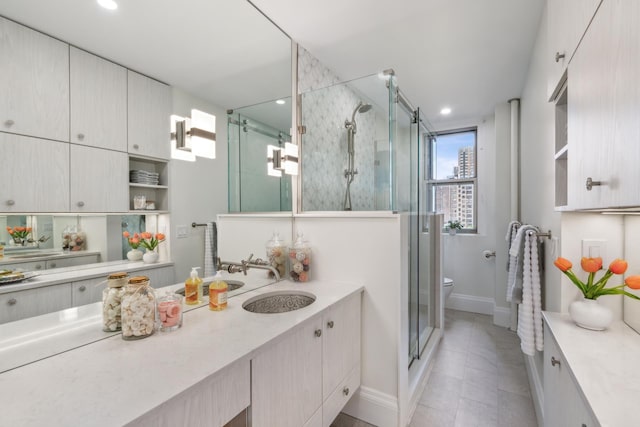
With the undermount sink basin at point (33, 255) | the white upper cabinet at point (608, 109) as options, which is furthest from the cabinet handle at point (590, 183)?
the undermount sink basin at point (33, 255)

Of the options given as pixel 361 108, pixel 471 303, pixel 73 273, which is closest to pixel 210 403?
pixel 73 273

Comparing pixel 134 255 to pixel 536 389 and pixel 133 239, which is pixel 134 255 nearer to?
pixel 133 239

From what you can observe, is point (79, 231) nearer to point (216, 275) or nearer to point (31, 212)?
point (31, 212)

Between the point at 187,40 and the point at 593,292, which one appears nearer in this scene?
the point at 593,292

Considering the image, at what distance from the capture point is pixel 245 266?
1.80m

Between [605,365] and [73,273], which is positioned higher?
[73,273]

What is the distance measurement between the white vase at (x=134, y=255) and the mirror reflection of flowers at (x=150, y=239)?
34 millimetres

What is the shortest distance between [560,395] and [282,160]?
74.9 inches

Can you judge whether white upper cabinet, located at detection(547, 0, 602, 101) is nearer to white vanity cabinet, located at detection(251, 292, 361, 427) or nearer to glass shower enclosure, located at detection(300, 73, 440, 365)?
glass shower enclosure, located at detection(300, 73, 440, 365)

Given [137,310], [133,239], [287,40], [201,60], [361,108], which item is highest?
[287,40]

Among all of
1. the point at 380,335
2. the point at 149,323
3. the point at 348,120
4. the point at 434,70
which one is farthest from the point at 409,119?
the point at 149,323

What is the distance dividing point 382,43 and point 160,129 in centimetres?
179

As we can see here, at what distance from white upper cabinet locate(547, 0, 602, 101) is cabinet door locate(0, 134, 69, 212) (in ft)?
5.75

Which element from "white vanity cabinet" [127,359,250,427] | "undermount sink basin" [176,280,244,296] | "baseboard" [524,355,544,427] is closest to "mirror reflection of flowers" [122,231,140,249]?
"undermount sink basin" [176,280,244,296]
